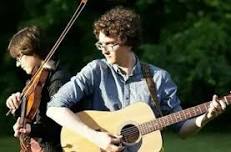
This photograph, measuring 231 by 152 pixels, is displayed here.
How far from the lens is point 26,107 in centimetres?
438

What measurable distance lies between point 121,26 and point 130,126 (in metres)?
0.50

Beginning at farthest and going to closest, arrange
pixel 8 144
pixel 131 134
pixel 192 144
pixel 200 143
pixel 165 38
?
pixel 165 38 → pixel 200 143 → pixel 192 144 → pixel 8 144 → pixel 131 134

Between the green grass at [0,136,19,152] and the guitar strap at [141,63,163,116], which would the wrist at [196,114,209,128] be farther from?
the green grass at [0,136,19,152]

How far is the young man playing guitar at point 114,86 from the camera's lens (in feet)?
13.3

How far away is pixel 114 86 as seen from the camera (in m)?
4.14

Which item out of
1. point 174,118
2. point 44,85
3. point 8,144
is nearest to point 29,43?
point 44,85

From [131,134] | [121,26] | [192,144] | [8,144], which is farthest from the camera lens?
[192,144]

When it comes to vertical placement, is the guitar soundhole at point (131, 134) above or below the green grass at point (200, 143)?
above

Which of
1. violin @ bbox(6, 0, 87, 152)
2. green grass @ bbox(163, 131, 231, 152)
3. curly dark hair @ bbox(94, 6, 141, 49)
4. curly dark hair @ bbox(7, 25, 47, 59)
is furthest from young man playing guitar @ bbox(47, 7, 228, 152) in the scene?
green grass @ bbox(163, 131, 231, 152)

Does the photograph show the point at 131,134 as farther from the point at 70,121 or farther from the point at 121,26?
the point at 121,26

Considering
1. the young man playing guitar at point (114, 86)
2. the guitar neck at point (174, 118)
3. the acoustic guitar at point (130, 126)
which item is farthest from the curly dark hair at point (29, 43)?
the guitar neck at point (174, 118)

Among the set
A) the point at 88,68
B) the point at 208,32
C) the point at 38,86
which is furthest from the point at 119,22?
the point at 208,32

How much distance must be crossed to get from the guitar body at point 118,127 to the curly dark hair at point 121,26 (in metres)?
0.32

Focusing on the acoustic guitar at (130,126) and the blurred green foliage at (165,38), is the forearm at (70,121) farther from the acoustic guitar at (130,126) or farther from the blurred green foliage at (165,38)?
the blurred green foliage at (165,38)
